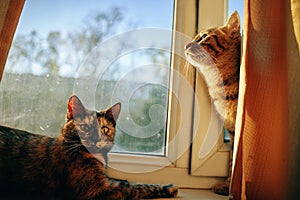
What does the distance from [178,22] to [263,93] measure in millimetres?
685

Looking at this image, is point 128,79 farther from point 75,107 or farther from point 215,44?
point 215,44

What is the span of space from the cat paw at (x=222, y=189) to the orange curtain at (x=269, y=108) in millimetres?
420

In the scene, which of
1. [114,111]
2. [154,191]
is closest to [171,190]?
[154,191]

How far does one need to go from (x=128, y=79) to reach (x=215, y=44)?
0.42 metres

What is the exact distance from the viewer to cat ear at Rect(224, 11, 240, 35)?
4.43 feet

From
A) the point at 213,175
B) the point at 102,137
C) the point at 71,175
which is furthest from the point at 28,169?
the point at 213,175

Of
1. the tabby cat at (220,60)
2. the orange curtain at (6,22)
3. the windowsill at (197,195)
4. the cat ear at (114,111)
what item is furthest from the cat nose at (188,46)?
the orange curtain at (6,22)

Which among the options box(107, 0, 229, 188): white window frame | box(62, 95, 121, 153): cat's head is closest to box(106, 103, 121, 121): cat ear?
box(62, 95, 121, 153): cat's head

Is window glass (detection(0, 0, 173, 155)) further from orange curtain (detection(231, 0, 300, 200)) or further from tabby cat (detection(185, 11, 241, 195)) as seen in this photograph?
orange curtain (detection(231, 0, 300, 200))

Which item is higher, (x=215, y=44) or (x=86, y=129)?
(x=215, y=44)

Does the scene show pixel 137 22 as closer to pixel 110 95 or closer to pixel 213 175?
pixel 110 95

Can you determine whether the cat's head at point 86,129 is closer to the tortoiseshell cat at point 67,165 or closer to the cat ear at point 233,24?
the tortoiseshell cat at point 67,165

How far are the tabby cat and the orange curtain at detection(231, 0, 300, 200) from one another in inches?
18.2

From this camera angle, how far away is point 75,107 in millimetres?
1152
